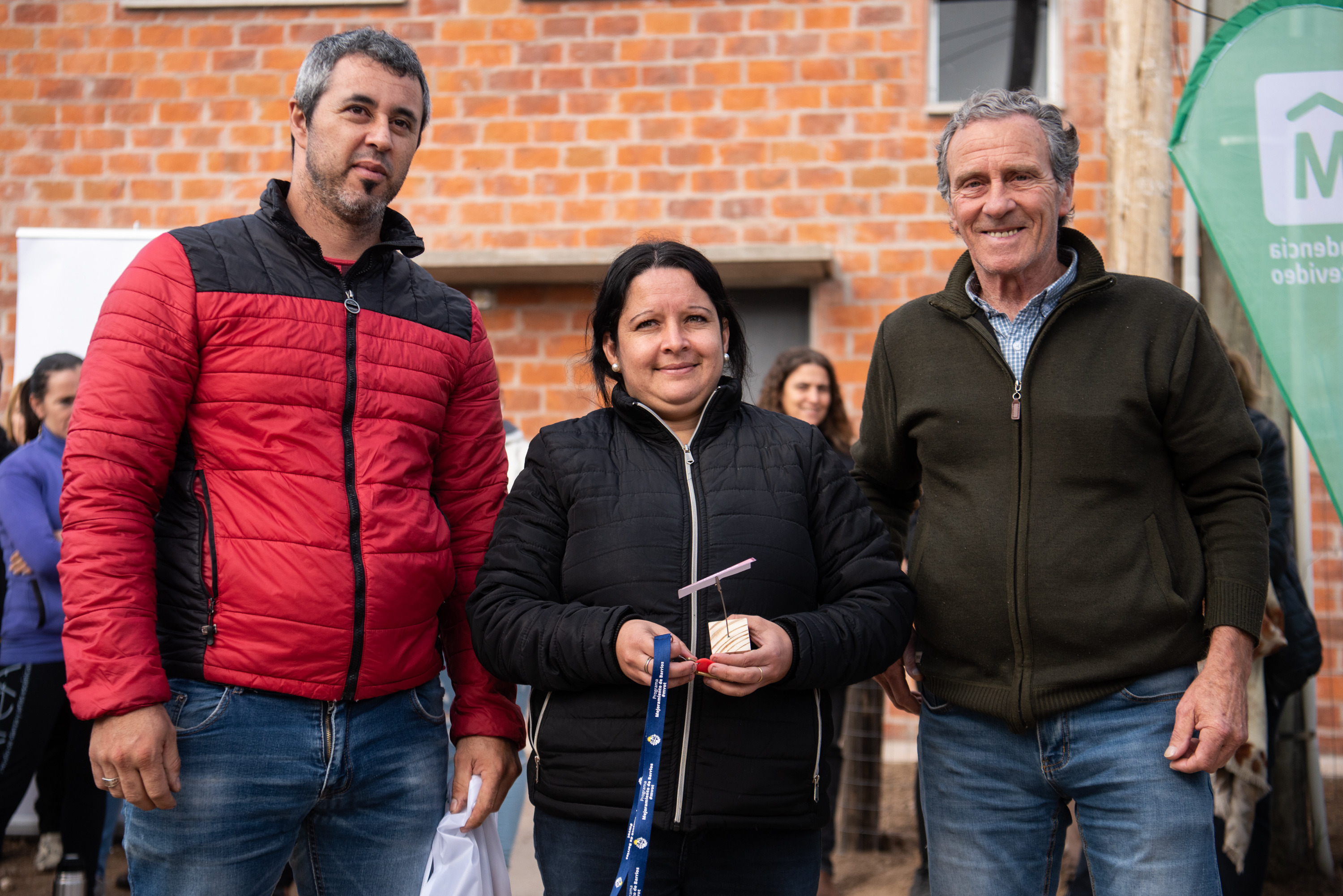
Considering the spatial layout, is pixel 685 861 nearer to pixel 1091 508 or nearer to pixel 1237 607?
pixel 1091 508

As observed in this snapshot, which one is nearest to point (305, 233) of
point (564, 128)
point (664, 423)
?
point (664, 423)

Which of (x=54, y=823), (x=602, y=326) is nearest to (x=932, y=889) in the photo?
(x=602, y=326)

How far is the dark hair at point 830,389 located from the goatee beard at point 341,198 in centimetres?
283

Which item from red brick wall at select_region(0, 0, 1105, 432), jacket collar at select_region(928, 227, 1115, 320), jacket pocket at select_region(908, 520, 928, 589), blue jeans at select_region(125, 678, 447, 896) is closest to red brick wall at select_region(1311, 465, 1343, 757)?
red brick wall at select_region(0, 0, 1105, 432)

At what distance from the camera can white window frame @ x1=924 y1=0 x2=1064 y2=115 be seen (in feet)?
19.2

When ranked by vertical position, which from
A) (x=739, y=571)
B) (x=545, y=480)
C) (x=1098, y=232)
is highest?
(x=1098, y=232)

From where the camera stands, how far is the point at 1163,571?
6.24 feet

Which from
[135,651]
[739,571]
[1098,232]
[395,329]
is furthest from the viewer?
[1098,232]

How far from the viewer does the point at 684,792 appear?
1779 millimetres

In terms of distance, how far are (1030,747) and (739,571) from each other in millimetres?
634

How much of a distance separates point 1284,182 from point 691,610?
2.10m

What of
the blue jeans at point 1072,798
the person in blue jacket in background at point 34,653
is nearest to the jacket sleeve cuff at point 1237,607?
the blue jeans at point 1072,798

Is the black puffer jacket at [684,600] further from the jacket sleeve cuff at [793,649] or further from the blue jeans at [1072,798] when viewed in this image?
the blue jeans at [1072,798]

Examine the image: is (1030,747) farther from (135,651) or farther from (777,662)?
→ (135,651)
